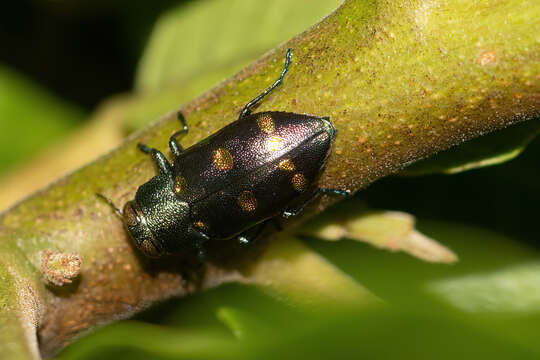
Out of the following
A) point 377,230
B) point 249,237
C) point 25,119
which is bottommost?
point 377,230

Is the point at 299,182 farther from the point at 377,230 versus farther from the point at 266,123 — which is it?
the point at 377,230

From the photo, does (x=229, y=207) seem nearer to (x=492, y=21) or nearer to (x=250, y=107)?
(x=250, y=107)

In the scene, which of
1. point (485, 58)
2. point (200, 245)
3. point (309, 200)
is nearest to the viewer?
point (485, 58)

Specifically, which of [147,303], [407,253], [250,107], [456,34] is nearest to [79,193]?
[147,303]

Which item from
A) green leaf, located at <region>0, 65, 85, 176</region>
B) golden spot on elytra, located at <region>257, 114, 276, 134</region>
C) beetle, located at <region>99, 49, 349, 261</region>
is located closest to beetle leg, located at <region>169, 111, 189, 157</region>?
beetle, located at <region>99, 49, 349, 261</region>

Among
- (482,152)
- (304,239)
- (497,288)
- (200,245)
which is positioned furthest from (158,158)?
(497,288)

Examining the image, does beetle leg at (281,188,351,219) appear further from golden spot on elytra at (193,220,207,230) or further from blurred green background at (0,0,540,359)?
golden spot on elytra at (193,220,207,230)

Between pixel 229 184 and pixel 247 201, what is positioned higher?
pixel 229 184
